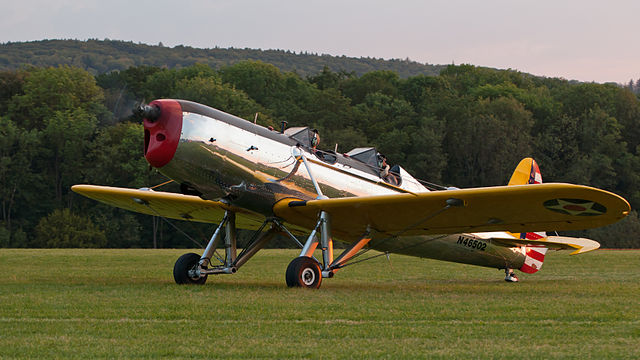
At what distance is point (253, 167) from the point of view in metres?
12.5

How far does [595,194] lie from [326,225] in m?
4.17

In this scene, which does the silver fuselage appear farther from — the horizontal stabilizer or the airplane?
the horizontal stabilizer

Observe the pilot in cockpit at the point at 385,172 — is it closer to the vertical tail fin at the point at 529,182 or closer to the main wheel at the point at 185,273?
the vertical tail fin at the point at 529,182

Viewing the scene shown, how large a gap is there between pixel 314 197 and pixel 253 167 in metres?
1.27

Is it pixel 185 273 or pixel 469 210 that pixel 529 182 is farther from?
pixel 185 273

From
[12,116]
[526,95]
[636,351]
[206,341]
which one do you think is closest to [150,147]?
[206,341]

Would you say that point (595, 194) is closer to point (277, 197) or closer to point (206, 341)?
point (277, 197)

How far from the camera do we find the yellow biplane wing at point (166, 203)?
14.9 metres

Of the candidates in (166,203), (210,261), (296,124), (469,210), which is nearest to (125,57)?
(296,124)

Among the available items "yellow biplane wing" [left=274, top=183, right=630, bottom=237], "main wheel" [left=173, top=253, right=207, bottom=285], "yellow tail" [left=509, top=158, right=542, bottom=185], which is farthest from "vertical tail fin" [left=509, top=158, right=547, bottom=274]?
"main wheel" [left=173, top=253, right=207, bottom=285]

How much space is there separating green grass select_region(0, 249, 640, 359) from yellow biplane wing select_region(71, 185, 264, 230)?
191 centimetres

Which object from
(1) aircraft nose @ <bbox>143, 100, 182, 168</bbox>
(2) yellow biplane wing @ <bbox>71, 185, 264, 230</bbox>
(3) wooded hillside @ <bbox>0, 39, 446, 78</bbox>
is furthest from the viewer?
(3) wooded hillside @ <bbox>0, 39, 446, 78</bbox>

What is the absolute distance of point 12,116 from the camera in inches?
2707

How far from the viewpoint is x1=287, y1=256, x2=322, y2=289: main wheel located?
11992mm
